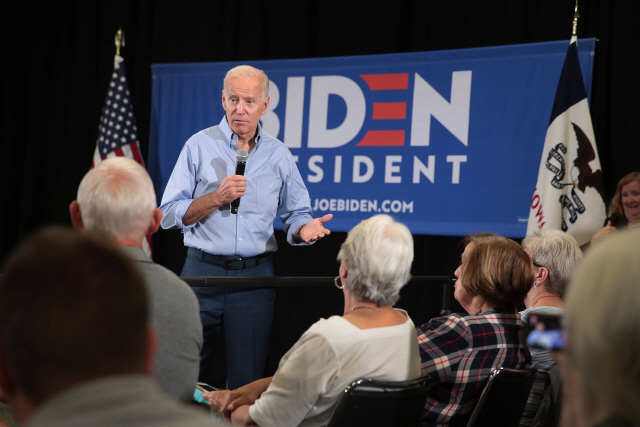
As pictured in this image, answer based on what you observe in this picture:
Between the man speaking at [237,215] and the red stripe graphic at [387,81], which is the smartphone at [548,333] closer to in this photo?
the man speaking at [237,215]

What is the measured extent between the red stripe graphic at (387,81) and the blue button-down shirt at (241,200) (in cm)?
139

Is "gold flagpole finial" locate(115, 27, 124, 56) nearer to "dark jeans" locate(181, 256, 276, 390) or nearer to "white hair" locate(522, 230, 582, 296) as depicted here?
"dark jeans" locate(181, 256, 276, 390)

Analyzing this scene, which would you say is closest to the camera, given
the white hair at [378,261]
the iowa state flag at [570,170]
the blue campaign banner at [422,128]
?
the white hair at [378,261]

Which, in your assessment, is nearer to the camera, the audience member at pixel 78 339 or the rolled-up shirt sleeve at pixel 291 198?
the audience member at pixel 78 339

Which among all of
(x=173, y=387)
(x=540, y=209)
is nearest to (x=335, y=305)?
(x=540, y=209)

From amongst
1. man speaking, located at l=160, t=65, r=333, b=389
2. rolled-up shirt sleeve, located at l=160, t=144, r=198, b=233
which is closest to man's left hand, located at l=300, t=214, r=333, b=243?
man speaking, located at l=160, t=65, r=333, b=389

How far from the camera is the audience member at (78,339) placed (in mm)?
603

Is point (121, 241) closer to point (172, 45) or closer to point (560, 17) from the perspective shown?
point (560, 17)

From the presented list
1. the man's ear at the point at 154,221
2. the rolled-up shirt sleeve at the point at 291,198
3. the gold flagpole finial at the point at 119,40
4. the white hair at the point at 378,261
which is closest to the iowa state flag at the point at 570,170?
the rolled-up shirt sleeve at the point at 291,198

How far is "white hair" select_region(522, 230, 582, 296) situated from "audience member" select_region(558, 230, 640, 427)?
1873 mm

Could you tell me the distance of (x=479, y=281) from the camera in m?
2.07

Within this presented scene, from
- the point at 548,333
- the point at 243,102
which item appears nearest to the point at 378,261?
the point at 548,333

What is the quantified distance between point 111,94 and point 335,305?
7.96 ft

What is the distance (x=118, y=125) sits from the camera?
4.96m
